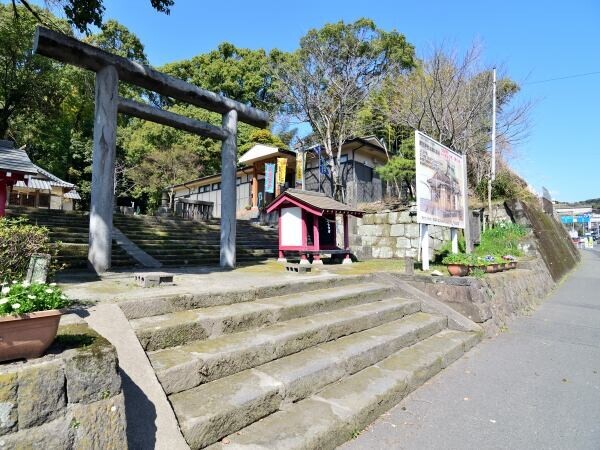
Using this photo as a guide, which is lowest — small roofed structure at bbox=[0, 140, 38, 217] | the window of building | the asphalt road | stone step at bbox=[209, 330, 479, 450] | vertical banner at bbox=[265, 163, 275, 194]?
the asphalt road

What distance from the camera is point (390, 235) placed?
500 inches

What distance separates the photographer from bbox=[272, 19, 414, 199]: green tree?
1806cm

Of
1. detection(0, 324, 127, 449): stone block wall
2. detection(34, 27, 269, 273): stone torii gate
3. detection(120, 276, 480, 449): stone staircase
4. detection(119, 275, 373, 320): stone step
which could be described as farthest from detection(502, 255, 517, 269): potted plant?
detection(0, 324, 127, 449): stone block wall

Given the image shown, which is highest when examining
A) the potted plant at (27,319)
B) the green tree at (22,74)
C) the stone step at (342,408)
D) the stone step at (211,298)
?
the green tree at (22,74)

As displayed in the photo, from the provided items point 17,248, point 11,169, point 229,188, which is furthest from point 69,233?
point 17,248

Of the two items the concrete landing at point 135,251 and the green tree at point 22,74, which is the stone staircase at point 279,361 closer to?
the concrete landing at point 135,251

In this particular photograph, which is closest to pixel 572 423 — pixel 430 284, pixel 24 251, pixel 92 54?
pixel 430 284

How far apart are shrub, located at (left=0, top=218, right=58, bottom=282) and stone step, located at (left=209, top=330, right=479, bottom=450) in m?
2.83

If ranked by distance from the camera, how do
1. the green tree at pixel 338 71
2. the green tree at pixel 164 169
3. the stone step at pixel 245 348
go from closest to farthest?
the stone step at pixel 245 348, the green tree at pixel 338 71, the green tree at pixel 164 169

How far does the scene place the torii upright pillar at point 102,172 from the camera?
6477 millimetres

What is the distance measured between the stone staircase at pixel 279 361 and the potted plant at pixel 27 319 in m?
0.88

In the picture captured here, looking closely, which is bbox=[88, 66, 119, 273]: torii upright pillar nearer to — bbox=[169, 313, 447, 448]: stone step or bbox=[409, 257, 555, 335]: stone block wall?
bbox=[169, 313, 447, 448]: stone step

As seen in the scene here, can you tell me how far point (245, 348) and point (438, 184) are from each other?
20.9ft

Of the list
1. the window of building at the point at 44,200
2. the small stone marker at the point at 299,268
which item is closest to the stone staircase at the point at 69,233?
the small stone marker at the point at 299,268
